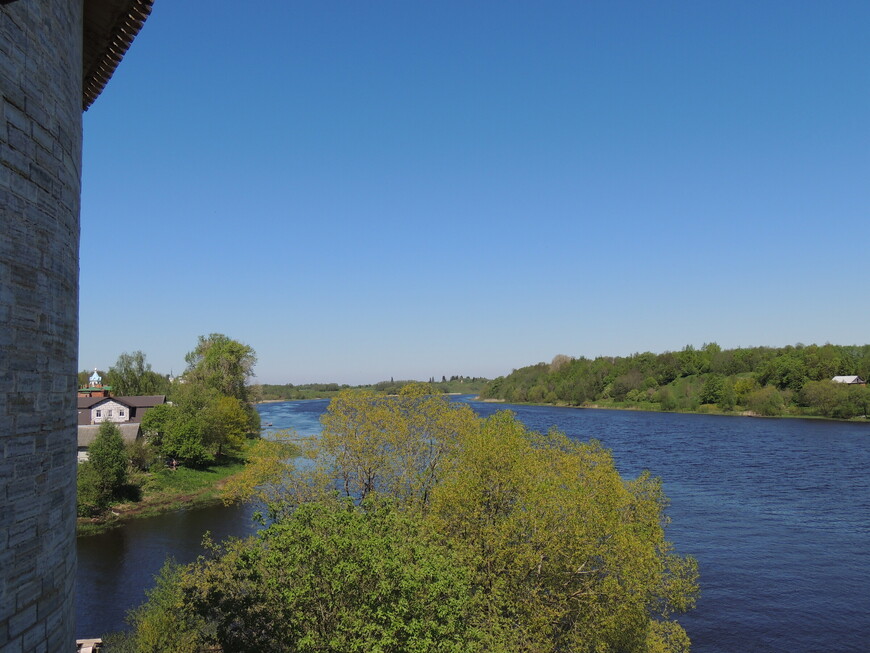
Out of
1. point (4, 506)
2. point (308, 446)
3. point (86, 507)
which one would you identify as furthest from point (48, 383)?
point (86, 507)

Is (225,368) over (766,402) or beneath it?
over

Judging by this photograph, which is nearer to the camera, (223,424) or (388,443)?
(388,443)

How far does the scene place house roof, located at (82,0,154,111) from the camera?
898 cm

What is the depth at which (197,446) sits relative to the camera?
55531 millimetres

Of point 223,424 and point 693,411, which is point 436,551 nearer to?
point 223,424

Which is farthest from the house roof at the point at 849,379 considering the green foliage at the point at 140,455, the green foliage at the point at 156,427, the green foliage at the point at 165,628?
the green foliage at the point at 165,628

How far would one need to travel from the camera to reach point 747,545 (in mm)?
35906

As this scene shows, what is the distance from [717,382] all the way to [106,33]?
127 m

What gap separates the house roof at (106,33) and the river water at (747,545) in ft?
78.0

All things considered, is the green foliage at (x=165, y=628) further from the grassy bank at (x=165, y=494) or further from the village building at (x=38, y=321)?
the grassy bank at (x=165, y=494)

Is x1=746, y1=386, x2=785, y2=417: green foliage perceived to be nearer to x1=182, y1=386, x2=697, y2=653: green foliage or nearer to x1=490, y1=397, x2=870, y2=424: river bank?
x1=490, y1=397, x2=870, y2=424: river bank

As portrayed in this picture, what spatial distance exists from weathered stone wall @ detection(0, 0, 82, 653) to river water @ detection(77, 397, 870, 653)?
2257 centimetres

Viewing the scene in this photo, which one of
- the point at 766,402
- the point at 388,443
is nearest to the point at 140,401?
the point at 388,443

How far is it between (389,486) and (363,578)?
1409 centimetres
